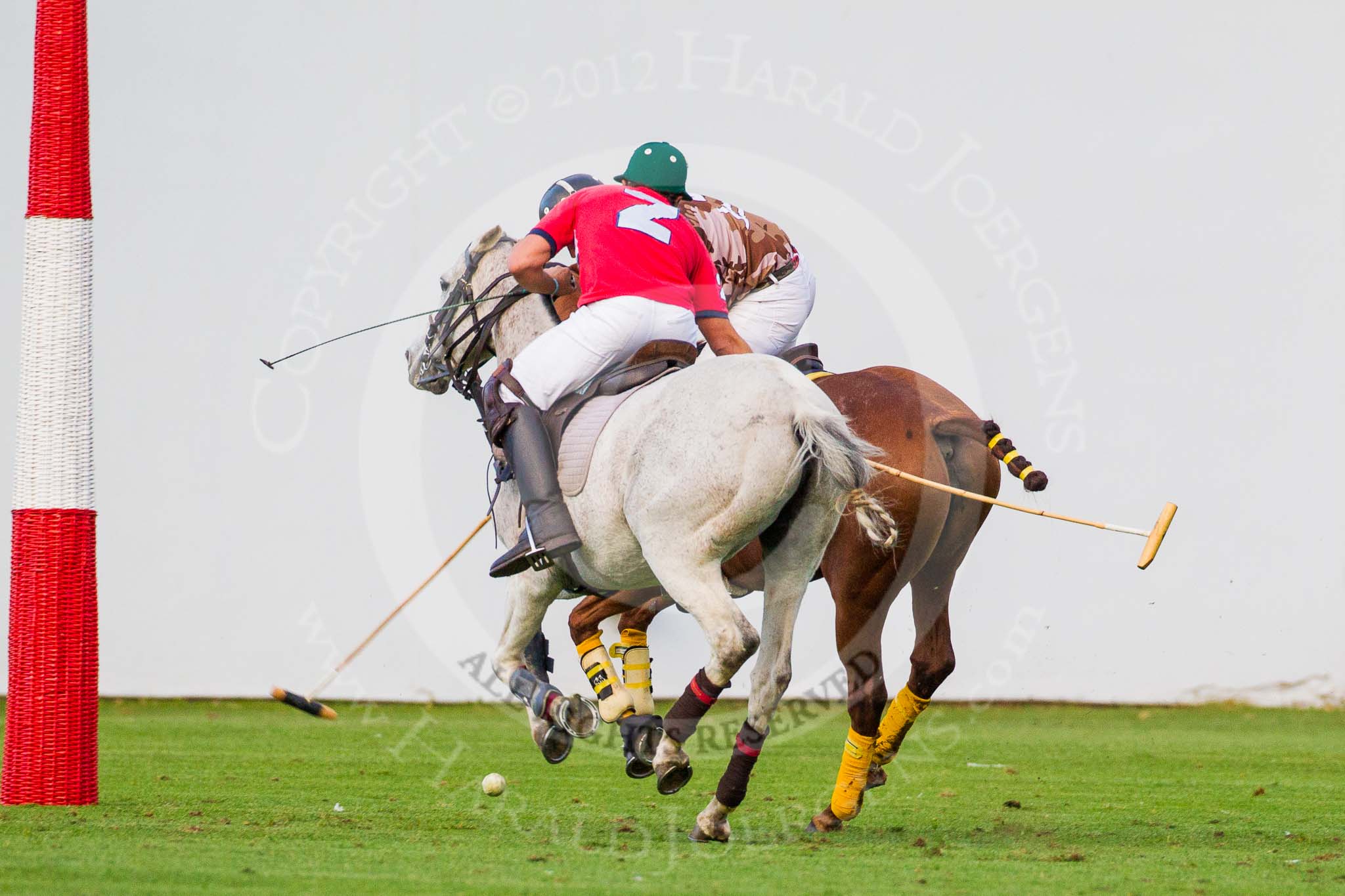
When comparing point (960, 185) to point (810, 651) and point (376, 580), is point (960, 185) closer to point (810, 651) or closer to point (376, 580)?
point (810, 651)

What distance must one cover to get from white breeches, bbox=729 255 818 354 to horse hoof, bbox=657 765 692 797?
2.24m

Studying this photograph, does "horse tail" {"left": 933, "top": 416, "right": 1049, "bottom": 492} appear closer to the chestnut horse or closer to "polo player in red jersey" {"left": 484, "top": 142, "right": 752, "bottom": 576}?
the chestnut horse

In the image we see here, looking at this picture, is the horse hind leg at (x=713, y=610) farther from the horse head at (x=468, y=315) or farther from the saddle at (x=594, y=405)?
the horse head at (x=468, y=315)

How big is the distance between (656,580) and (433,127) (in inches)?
250

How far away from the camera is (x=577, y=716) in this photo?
4.93 m

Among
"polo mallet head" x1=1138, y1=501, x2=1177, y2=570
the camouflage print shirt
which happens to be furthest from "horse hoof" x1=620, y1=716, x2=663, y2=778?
the camouflage print shirt

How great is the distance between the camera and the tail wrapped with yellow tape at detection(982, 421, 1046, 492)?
215 inches

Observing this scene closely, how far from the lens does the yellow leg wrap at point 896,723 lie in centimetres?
618

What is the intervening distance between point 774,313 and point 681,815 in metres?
2.27

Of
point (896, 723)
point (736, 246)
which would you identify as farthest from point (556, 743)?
point (736, 246)

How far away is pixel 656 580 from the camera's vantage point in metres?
5.04

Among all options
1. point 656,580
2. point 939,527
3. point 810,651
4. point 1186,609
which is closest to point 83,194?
point 656,580

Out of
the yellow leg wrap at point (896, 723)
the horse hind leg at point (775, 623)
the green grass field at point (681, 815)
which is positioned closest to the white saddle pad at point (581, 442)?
the horse hind leg at point (775, 623)

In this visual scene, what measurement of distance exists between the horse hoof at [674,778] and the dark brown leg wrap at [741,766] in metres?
0.32
